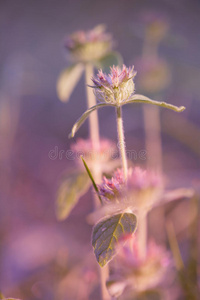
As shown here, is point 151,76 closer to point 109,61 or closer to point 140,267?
point 109,61

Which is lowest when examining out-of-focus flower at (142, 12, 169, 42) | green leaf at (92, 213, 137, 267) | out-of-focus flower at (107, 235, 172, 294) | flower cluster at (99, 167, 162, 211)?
out-of-focus flower at (107, 235, 172, 294)

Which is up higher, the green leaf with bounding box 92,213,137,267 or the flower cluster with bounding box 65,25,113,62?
the flower cluster with bounding box 65,25,113,62

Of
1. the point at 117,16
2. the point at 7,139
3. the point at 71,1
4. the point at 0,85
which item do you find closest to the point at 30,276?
the point at 7,139

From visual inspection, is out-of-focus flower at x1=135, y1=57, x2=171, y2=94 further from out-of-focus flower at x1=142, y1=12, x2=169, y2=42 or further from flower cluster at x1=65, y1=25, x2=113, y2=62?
flower cluster at x1=65, y1=25, x2=113, y2=62

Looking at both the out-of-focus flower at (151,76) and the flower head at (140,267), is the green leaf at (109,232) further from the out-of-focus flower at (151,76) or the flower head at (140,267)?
the out-of-focus flower at (151,76)

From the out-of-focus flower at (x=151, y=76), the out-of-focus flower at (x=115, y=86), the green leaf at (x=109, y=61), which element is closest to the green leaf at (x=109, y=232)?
the out-of-focus flower at (x=115, y=86)

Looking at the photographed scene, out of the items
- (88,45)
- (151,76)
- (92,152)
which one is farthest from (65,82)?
(151,76)

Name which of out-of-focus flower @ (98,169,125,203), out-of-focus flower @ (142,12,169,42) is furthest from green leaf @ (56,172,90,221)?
out-of-focus flower @ (142,12,169,42)

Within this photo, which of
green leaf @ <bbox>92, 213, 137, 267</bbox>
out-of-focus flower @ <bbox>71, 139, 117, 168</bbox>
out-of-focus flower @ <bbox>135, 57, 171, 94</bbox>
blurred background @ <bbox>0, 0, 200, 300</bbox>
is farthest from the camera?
out-of-focus flower @ <bbox>135, 57, 171, 94</bbox>
